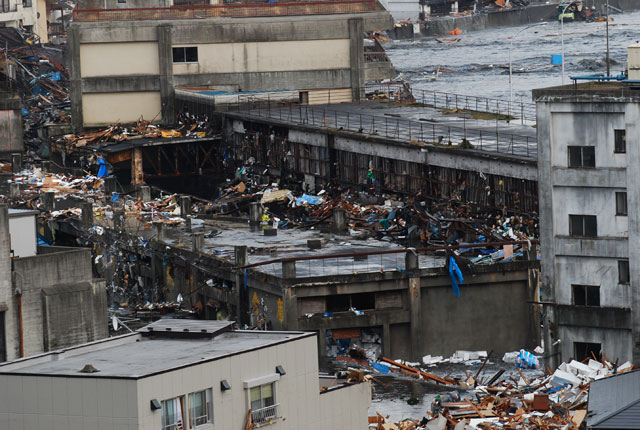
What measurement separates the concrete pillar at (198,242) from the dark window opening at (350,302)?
24.5ft

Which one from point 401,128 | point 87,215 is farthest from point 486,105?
point 87,215

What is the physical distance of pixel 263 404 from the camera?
3272 centimetres

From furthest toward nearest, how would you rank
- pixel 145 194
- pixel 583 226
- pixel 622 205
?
pixel 145 194, pixel 583 226, pixel 622 205

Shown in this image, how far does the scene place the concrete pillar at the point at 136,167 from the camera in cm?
8050

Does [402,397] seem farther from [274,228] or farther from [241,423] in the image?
[274,228]

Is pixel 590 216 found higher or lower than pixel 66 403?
higher

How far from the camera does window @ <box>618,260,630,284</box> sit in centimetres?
4891

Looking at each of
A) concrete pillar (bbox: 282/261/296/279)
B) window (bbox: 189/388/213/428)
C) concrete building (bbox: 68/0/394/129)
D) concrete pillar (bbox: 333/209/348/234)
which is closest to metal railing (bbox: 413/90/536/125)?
concrete building (bbox: 68/0/394/129)

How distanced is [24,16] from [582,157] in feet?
320

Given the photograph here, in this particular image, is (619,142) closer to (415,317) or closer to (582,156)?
(582,156)

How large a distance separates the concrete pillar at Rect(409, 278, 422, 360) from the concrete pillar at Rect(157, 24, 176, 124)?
3680cm

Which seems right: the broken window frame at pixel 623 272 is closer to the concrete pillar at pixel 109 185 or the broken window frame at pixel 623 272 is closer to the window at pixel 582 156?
the window at pixel 582 156

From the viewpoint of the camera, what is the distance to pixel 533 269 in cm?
5378

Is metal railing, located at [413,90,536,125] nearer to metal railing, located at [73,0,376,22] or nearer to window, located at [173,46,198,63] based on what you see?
metal railing, located at [73,0,376,22]
